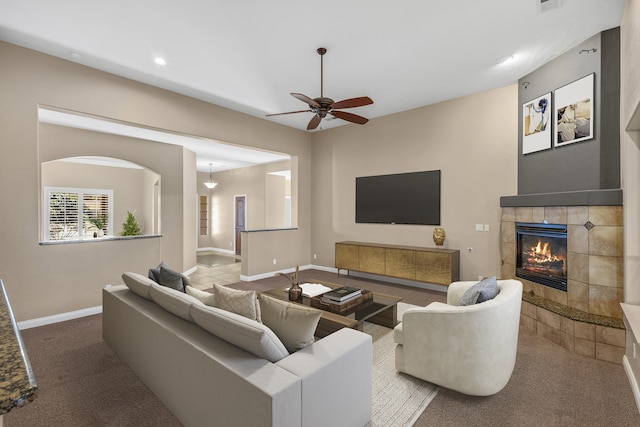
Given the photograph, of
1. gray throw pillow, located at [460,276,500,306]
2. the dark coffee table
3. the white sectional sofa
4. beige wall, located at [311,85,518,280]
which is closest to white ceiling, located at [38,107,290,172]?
beige wall, located at [311,85,518,280]

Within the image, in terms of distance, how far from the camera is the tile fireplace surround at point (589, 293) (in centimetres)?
282

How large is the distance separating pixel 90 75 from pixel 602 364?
641 centimetres

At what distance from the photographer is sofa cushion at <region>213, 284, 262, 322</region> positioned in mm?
1963

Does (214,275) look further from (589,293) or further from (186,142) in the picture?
(589,293)

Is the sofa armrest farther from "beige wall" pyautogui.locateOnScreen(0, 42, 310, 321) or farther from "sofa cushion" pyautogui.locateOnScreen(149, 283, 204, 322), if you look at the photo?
"beige wall" pyautogui.locateOnScreen(0, 42, 310, 321)

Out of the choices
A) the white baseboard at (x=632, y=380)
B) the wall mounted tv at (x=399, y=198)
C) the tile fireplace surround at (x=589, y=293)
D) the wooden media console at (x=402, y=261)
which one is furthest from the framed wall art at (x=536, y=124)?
the white baseboard at (x=632, y=380)

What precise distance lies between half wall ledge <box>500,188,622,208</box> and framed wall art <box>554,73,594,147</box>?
2.42 ft

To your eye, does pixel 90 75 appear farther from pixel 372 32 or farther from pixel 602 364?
pixel 602 364

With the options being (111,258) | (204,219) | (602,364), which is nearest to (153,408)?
(111,258)

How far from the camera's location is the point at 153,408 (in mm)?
2129

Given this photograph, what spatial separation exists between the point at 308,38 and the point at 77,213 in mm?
7599

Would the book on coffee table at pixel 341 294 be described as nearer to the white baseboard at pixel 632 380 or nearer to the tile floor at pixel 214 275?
the white baseboard at pixel 632 380

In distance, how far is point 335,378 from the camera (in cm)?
167

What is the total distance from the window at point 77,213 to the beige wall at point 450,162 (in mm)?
6032
